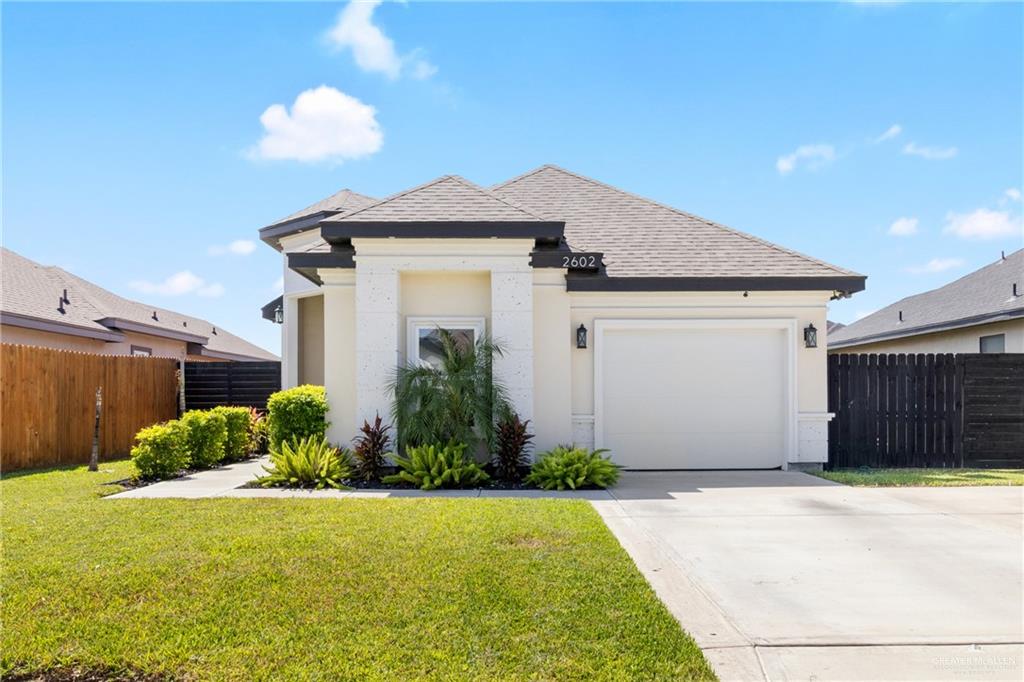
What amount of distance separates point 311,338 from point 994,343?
1659 centimetres

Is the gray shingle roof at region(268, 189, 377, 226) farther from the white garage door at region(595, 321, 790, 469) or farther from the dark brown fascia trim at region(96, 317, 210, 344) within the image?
the white garage door at region(595, 321, 790, 469)

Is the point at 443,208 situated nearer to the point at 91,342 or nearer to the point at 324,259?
the point at 324,259

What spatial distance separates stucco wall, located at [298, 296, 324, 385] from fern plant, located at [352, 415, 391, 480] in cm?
614

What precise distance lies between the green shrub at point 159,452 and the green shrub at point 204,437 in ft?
1.48

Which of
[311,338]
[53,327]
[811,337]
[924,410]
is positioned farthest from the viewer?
[311,338]

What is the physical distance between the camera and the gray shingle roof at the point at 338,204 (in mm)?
13578

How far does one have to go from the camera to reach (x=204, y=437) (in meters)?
10.1

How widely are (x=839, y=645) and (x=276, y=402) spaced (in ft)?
26.1

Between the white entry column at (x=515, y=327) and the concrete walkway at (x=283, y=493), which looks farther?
the white entry column at (x=515, y=327)

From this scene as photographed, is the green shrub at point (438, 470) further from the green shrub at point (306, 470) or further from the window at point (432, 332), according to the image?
the window at point (432, 332)

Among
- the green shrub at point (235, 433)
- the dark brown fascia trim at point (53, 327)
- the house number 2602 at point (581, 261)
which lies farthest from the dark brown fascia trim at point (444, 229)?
the dark brown fascia trim at point (53, 327)

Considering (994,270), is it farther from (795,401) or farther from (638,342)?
(638,342)

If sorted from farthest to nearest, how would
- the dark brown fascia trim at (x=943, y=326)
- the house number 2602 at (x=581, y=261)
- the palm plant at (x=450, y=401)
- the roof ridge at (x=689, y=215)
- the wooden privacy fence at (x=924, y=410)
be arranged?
1. the dark brown fascia trim at (x=943, y=326)
2. the wooden privacy fence at (x=924, y=410)
3. the roof ridge at (x=689, y=215)
4. the house number 2602 at (x=581, y=261)
5. the palm plant at (x=450, y=401)

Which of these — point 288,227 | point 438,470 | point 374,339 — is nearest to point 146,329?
point 288,227
